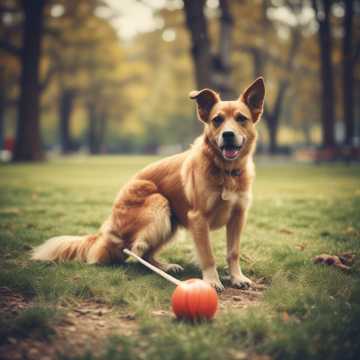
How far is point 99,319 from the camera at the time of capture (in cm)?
344

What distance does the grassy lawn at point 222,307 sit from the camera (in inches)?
111

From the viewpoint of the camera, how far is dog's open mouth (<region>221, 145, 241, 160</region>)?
4.54 m

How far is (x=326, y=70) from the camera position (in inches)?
998

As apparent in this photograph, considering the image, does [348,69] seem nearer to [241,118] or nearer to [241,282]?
[241,118]

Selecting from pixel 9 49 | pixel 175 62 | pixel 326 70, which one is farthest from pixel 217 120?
pixel 175 62

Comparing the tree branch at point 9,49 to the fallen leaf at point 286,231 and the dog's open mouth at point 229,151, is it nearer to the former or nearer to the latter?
the fallen leaf at point 286,231

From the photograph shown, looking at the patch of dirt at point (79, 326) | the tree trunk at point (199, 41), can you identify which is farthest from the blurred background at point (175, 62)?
the patch of dirt at point (79, 326)

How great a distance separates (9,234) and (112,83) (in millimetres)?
35928

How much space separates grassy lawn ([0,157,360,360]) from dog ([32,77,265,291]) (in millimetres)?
298

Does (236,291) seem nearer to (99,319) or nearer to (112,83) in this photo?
Answer: (99,319)

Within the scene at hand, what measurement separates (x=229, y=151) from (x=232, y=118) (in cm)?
37

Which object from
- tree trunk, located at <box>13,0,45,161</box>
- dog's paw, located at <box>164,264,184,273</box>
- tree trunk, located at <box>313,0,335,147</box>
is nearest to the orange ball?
dog's paw, located at <box>164,264,184,273</box>

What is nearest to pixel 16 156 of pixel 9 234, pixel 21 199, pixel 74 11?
pixel 74 11

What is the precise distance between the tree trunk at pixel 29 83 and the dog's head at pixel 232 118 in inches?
875
